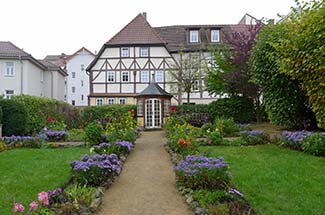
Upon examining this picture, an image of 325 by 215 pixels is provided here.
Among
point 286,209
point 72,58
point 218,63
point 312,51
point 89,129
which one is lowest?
point 286,209

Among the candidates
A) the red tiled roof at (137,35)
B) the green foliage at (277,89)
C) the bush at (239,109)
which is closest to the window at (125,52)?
the red tiled roof at (137,35)

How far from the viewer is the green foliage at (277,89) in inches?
661

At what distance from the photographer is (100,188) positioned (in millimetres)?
7168

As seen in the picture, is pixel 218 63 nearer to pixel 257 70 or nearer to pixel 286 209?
pixel 257 70

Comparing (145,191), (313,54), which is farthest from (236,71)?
(313,54)

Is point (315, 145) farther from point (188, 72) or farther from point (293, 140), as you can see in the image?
point (188, 72)

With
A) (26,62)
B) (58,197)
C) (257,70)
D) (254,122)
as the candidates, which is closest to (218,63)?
(254,122)

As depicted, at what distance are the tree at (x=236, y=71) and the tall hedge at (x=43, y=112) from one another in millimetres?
9804

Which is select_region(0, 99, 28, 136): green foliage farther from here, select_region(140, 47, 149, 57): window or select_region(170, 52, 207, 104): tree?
select_region(140, 47, 149, 57): window

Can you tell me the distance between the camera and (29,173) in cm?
875

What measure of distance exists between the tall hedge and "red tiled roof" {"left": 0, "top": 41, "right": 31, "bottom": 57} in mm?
9662

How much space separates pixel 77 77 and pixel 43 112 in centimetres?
3901

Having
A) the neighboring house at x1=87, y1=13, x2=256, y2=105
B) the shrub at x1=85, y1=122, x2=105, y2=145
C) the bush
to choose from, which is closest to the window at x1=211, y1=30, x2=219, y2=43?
the neighboring house at x1=87, y1=13, x2=256, y2=105

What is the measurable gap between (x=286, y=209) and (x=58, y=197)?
150 inches
